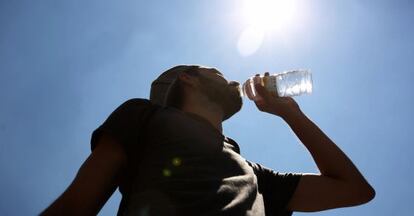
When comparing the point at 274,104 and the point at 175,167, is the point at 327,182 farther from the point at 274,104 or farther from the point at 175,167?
the point at 175,167

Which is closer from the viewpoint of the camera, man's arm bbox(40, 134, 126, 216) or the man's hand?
man's arm bbox(40, 134, 126, 216)

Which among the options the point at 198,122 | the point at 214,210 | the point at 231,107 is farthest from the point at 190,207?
the point at 231,107

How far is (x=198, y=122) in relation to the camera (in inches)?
109

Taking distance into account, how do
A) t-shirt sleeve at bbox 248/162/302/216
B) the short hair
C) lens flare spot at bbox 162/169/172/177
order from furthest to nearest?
1. the short hair
2. t-shirt sleeve at bbox 248/162/302/216
3. lens flare spot at bbox 162/169/172/177

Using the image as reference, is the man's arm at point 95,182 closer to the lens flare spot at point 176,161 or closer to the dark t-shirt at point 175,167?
the dark t-shirt at point 175,167

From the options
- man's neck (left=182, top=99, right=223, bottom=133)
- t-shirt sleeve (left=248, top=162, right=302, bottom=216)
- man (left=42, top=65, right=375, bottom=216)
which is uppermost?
man's neck (left=182, top=99, right=223, bottom=133)

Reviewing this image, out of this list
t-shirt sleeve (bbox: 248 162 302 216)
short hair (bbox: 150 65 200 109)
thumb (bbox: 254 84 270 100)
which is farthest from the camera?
short hair (bbox: 150 65 200 109)

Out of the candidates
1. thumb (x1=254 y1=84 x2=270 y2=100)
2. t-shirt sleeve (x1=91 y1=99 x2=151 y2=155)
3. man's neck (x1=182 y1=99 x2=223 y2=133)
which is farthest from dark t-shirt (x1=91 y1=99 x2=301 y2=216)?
thumb (x1=254 y1=84 x2=270 y2=100)

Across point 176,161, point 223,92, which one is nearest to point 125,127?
point 176,161

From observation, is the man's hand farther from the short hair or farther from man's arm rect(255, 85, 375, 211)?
the short hair

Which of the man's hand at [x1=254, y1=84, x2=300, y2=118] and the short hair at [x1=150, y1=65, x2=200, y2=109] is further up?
the short hair at [x1=150, y1=65, x2=200, y2=109]

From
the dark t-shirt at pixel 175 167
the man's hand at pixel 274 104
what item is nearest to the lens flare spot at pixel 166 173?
the dark t-shirt at pixel 175 167

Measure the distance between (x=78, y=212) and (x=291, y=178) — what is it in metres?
1.68

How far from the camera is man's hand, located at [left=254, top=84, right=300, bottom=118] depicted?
3229 millimetres
